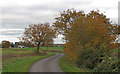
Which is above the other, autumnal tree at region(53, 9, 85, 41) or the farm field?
autumnal tree at region(53, 9, 85, 41)

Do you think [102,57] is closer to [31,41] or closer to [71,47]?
[71,47]

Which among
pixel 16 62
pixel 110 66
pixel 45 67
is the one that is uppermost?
pixel 110 66

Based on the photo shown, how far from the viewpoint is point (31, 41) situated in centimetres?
4994

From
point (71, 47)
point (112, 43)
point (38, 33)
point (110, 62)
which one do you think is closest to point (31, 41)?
point (38, 33)

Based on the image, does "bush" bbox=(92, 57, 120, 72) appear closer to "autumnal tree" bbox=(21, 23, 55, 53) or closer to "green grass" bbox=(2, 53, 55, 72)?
"green grass" bbox=(2, 53, 55, 72)

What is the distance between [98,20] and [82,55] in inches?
248

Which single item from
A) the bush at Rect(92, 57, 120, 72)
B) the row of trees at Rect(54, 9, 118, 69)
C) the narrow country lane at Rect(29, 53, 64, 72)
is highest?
the row of trees at Rect(54, 9, 118, 69)

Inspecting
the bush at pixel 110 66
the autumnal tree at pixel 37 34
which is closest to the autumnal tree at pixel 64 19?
the autumnal tree at pixel 37 34

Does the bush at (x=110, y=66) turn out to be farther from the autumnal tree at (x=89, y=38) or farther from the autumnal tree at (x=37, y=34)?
the autumnal tree at (x=37, y=34)

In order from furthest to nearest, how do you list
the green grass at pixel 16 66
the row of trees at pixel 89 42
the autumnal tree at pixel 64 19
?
the autumnal tree at pixel 64 19
the row of trees at pixel 89 42
the green grass at pixel 16 66

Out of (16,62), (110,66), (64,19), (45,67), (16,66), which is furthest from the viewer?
(64,19)

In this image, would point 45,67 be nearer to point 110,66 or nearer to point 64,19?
point 110,66

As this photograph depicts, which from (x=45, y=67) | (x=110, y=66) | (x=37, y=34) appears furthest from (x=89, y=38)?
(x=37, y=34)

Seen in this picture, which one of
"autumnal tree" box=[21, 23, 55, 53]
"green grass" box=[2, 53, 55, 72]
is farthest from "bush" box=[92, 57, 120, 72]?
"autumnal tree" box=[21, 23, 55, 53]
